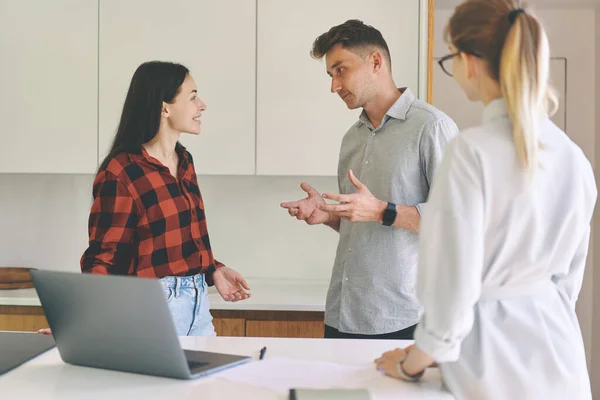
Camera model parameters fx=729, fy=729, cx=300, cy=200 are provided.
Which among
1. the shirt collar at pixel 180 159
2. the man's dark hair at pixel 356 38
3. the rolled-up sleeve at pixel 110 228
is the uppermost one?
the man's dark hair at pixel 356 38

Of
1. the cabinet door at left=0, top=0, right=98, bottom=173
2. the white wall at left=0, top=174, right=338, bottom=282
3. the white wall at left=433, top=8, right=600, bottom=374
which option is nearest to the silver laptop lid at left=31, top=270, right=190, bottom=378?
the cabinet door at left=0, top=0, right=98, bottom=173

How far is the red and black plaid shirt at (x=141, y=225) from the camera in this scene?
206 centimetres

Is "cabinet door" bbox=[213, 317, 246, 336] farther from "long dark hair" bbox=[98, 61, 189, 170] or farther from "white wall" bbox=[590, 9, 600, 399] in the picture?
"white wall" bbox=[590, 9, 600, 399]

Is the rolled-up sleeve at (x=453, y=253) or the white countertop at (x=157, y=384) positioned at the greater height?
the rolled-up sleeve at (x=453, y=253)

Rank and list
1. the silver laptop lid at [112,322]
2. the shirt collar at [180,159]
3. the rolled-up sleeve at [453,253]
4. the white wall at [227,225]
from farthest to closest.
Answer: the white wall at [227,225] < the shirt collar at [180,159] < the silver laptop lid at [112,322] < the rolled-up sleeve at [453,253]

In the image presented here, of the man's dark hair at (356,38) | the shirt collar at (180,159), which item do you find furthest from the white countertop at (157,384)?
the man's dark hair at (356,38)

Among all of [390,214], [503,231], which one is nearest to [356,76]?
[390,214]

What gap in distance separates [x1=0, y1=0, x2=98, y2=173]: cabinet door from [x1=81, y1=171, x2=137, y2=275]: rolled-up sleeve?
1184mm

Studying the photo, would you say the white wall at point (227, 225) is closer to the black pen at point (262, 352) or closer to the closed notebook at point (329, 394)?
the black pen at point (262, 352)

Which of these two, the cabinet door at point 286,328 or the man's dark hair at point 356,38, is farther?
the cabinet door at point 286,328

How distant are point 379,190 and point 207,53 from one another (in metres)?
1.27

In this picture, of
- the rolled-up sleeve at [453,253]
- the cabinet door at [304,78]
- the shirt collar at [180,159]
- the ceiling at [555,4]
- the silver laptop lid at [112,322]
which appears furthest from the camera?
the ceiling at [555,4]

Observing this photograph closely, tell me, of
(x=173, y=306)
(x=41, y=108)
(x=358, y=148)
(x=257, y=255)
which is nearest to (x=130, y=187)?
(x=173, y=306)

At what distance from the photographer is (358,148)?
7.88ft
